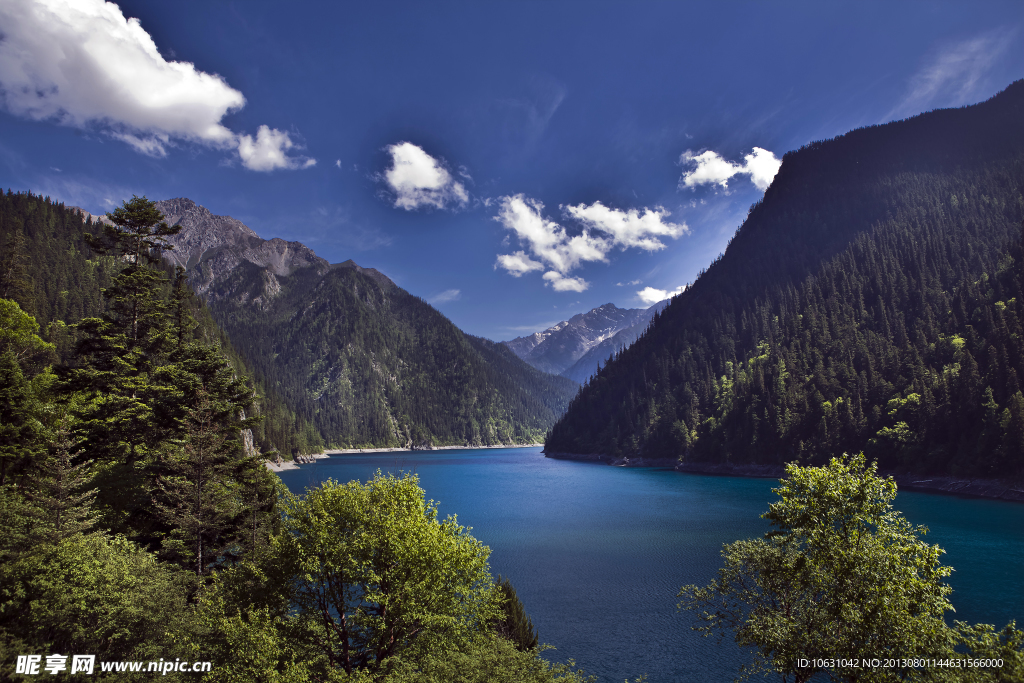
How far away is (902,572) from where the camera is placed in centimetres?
1574

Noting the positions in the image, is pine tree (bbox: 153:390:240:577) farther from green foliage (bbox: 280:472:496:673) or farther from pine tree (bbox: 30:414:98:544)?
green foliage (bbox: 280:472:496:673)

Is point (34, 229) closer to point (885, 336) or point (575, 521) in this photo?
point (575, 521)

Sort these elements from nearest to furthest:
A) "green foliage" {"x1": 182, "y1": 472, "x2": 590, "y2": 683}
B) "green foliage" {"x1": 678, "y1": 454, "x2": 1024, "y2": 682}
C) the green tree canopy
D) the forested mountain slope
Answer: "green foliage" {"x1": 678, "y1": 454, "x2": 1024, "y2": 682} → the green tree canopy → "green foliage" {"x1": 182, "y1": 472, "x2": 590, "y2": 683} → the forested mountain slope

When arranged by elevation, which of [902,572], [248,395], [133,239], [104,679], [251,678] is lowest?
[251,678]

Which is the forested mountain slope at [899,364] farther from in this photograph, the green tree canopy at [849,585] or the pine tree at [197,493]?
the pine tree at [197,493]

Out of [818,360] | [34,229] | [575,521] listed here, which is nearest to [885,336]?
[818,360]

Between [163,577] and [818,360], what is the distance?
175024mm

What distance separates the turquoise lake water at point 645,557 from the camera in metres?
33.7

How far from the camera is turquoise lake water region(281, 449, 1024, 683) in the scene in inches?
1326

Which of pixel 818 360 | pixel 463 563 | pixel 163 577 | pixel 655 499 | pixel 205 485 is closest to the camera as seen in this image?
pixel 163 577

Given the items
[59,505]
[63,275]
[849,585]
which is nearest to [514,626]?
[849,585]

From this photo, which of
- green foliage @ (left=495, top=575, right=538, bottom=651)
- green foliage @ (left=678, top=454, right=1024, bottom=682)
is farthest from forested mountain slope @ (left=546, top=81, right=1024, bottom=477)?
green foliage @ (left=495, top=575, right=538, bottom=651)

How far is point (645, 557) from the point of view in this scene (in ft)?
182

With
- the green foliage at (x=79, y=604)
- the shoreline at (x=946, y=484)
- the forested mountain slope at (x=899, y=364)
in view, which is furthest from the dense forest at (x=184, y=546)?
the forested mountain slope at (x=899, y=364)
